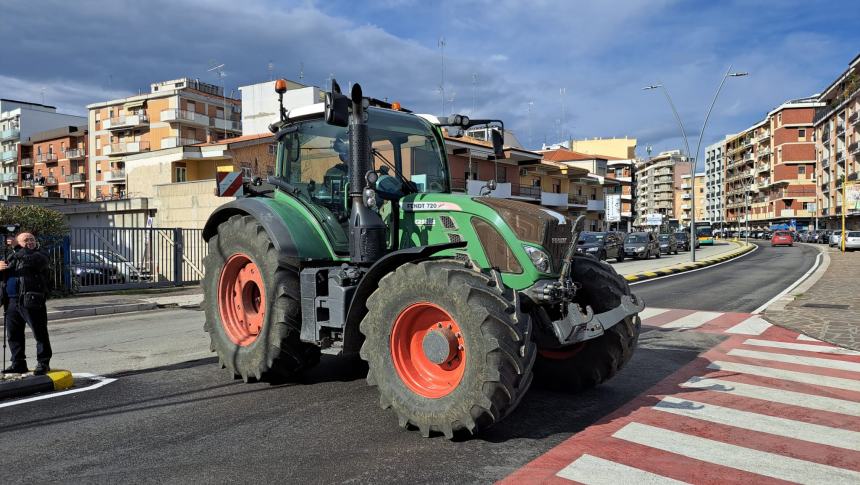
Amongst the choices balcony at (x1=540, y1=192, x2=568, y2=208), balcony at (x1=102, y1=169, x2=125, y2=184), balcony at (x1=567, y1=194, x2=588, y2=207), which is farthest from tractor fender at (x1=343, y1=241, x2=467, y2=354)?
balcony at (x1=102, y1=169, x2=125, y2=184)

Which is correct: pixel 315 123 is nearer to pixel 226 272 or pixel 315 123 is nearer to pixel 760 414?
pixel 226 272

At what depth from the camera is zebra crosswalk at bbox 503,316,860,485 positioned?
392cm

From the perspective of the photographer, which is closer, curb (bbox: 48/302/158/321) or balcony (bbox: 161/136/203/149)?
curb (bbox: 48/302/158/321)

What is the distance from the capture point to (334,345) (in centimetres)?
561

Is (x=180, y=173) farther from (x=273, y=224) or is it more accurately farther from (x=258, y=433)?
(x=258, y=433)

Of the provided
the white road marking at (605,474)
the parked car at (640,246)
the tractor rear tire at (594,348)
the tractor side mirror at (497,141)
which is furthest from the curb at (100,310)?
the parked car at (640,246)

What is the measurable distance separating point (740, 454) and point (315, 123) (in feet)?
15.3

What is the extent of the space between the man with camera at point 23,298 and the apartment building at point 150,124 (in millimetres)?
63412

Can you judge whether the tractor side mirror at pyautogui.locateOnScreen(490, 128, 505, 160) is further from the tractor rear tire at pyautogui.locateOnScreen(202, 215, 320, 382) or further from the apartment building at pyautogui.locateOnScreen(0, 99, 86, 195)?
the apartment building at pyautogui.locateOnScreen(0, 99, 86, 195)

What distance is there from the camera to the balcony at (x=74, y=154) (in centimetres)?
7575

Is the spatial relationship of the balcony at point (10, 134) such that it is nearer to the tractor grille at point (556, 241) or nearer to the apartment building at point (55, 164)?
the apartment building at point (55, 164)

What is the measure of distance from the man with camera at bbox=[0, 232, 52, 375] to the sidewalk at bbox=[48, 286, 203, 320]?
6.38 metres

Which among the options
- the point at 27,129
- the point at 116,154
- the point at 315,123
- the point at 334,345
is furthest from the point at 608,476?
the point at 27,129

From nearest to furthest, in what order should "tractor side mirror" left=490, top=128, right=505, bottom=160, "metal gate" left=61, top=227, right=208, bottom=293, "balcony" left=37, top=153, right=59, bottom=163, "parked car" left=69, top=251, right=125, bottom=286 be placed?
1. "tractor side mirror" left=490, top=128, right=505, bottom=160
2. "parked car" left=69, top=251, right=125, bottom=286
3. "metal gate" left=61, top=227, right=208, bottom=293
4. "balcony" left=37, top=153, right=59, bottom=163
